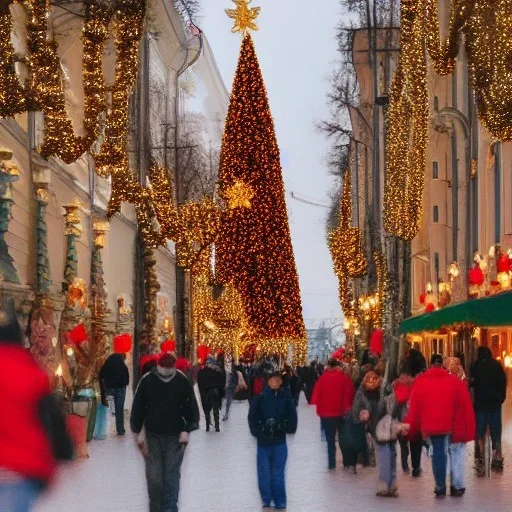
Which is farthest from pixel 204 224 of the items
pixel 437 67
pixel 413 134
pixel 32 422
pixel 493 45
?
pixel 32 422

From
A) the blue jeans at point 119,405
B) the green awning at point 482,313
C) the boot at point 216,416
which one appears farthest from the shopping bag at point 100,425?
the green awning at point 482,313

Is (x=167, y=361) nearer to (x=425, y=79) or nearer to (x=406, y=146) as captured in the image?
(x=425, y=79)

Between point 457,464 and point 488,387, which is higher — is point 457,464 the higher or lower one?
the lower one

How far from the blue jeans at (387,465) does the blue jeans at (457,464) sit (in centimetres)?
60

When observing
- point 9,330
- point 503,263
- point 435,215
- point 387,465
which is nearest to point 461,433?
point 387,465

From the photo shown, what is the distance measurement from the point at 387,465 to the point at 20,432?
9825 mm

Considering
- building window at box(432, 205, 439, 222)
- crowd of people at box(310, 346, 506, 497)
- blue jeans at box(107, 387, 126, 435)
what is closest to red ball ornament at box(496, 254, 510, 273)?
blue jeans at box(107, 387, 126, 435)

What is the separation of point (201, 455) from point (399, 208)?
1179 centimetres

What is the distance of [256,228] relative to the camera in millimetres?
59375

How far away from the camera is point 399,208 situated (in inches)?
1289

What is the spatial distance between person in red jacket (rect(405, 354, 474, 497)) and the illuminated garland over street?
3.64 m

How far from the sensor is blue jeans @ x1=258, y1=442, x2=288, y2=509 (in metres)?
14.7

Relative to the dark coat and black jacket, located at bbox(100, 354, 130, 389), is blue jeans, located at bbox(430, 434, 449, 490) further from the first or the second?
black jacket, located at bbox(100, 354, 130, 389)

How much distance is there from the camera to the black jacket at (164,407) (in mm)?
12797
